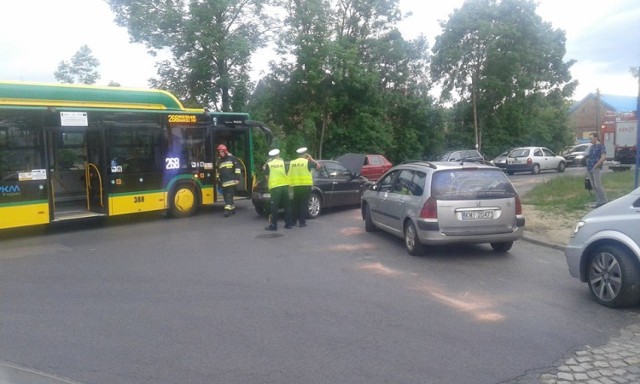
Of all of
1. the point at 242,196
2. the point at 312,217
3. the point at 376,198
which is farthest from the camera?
the point at 242,196

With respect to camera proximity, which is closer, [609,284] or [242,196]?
[609,284]

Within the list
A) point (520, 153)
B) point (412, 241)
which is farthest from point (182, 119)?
point (520, 153)

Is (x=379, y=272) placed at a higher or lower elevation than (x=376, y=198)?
lower

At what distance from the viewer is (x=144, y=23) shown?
24.6 meters

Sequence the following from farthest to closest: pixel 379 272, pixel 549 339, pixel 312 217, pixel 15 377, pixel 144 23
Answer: pixel 144 23
pixel 312 217
pixel 379 272
pixel 549 339
pixel 15 377

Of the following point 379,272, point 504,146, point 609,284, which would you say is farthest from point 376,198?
point 504,146

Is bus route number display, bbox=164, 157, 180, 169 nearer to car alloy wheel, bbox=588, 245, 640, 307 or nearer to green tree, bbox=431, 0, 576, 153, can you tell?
car alloy wheel, bbox=588, 245, 640, 307

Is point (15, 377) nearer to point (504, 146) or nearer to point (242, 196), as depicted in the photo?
point (242, 196)

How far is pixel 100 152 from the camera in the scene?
1289 centimetres

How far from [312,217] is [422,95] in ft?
82.9

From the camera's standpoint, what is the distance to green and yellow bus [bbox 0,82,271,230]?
11.4 m

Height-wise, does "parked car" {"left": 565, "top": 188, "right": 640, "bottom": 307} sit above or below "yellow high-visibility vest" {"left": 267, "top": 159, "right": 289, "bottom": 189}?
below

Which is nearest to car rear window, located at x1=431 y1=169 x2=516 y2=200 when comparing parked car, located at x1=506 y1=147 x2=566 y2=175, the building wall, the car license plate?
the car license plate

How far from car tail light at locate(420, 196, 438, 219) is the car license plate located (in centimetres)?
42
